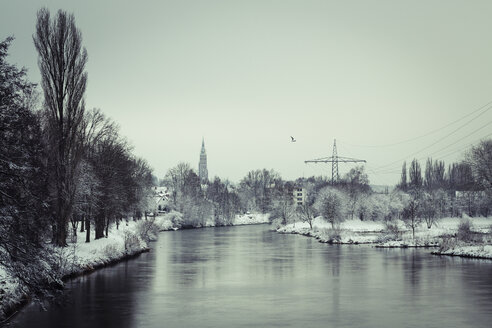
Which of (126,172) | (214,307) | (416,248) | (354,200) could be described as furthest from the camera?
(354,200)

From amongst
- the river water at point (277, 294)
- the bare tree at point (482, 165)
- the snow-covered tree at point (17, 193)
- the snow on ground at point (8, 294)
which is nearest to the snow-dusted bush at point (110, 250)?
the river water at point (277, 294)

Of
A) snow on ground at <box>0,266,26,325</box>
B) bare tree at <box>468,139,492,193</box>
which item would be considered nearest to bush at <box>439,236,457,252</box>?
bare tree at <box>468,139,492,193</box>

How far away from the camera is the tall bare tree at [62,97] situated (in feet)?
126

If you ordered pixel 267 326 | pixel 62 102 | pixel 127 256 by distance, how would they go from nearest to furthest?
pixel 267 326, pixel 62 102, pixel 127 256

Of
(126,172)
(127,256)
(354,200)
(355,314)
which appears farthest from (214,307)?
(354,200)

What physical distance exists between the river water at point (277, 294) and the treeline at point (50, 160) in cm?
316

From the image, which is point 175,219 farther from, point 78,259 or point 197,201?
point 78,259

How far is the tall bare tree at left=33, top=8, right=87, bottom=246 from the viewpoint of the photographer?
126ft

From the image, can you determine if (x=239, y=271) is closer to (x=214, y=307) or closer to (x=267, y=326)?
(x=214, y=307)

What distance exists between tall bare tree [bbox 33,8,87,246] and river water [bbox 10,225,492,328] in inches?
267

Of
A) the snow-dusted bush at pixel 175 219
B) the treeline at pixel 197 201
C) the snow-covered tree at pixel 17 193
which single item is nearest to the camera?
the snow-covered tree at pixel 17 193

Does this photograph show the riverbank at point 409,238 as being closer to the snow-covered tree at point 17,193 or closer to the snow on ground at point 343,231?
the snow on ground at point 343,231

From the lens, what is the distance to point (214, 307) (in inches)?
1053

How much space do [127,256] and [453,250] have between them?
32.6 metres
